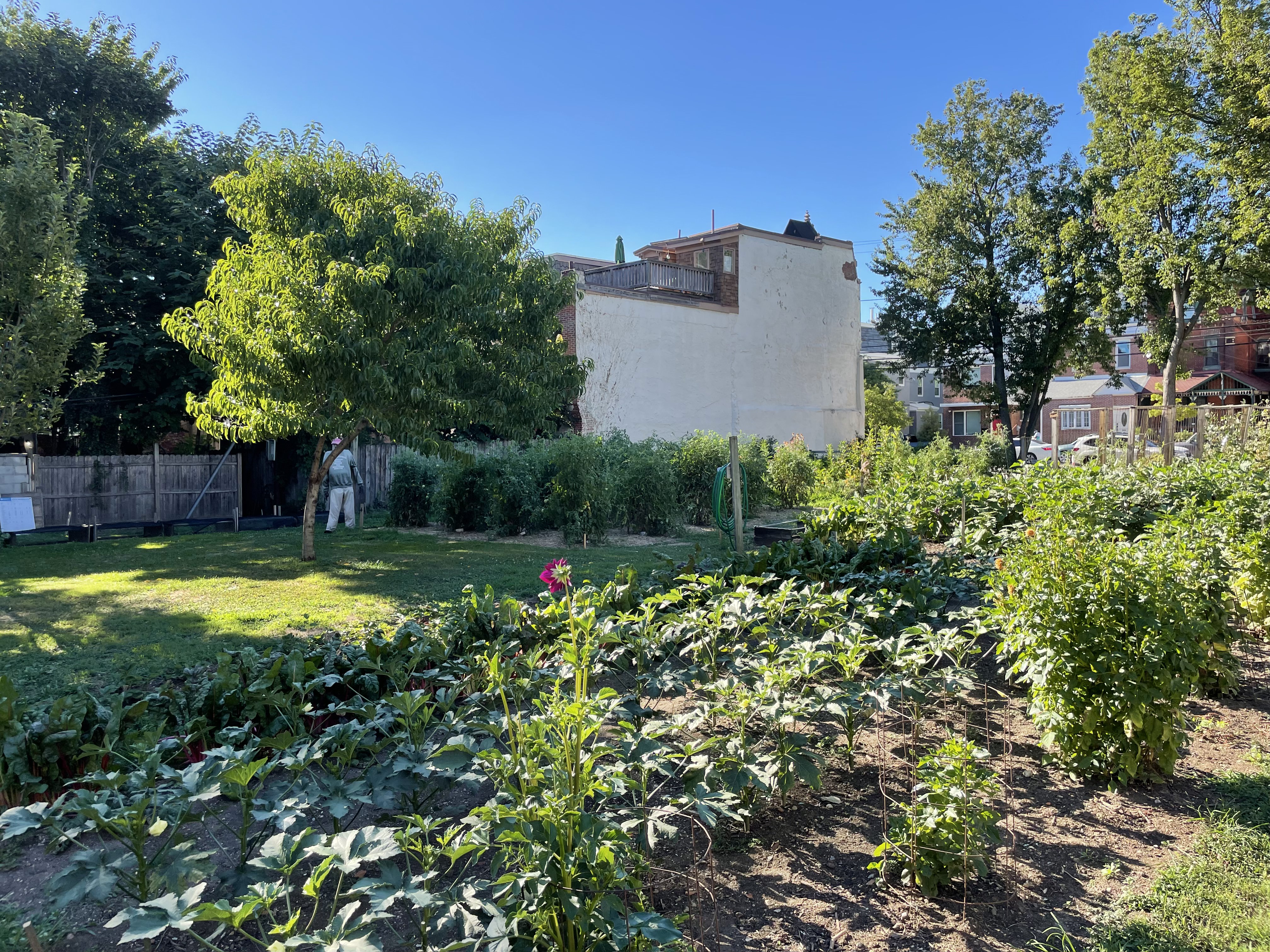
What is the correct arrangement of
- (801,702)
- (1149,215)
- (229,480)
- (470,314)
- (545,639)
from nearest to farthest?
(801,702) < (545,639) < (470,314) < (229,480) < (1149,215)

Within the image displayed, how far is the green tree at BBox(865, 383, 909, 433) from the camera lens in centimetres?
3866

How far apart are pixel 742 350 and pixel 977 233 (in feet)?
34.3

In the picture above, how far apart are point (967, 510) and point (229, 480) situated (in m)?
16.1

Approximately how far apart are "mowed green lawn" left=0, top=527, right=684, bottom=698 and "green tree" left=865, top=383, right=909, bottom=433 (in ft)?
95.1

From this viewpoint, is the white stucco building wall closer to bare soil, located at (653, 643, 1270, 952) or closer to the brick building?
the brick building

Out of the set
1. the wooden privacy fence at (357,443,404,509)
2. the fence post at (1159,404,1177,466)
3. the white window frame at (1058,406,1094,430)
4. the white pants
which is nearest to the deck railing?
the wooden privacy fence at (357,443,404,509)

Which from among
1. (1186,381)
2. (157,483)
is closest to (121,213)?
(157,483)

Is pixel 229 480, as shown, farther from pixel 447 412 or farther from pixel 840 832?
pixel 840 832

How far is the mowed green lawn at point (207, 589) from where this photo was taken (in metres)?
6.04

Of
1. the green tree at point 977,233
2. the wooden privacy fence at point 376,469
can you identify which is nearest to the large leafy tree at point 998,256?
the green tree at point 977,233

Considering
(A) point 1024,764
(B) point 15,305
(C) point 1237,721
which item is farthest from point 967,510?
(B) point 15,305

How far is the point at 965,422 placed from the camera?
56.8m

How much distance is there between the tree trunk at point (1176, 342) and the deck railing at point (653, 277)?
1444cm

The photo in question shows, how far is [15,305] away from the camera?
12125 millimetres
